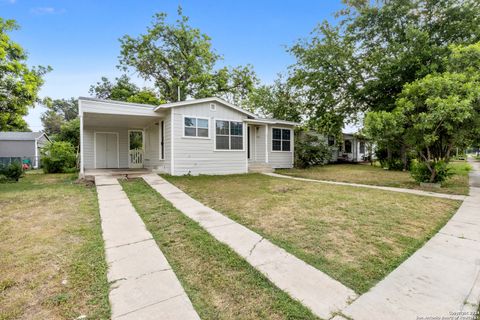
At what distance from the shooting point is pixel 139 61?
21109 millimetres

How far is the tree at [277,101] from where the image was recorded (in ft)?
66.2

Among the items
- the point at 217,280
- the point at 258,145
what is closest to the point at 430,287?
the point at 217,280

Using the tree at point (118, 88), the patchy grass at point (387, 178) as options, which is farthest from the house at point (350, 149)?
the tree at point (118, 88)

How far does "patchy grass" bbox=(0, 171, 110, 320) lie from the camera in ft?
6.42

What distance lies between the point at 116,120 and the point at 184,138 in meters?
3.87

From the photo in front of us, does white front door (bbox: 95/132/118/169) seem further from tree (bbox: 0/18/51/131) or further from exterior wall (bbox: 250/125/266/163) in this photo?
exterior wall (bbox: 250/125/266/163)

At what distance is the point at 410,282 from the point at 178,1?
24.6 metres

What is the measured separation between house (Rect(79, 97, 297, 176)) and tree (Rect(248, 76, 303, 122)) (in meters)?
5.59

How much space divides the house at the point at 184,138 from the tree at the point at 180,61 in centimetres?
903

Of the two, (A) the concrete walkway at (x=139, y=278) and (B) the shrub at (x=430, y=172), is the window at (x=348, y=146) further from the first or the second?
(A) the concrete walkway at (x=139, y=278)

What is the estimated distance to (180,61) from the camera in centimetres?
2134

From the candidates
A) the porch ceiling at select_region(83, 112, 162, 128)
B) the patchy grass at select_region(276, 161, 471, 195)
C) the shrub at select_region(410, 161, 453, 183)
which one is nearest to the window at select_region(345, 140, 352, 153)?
the patchy grass at select_region(276, 161, 471, 195)

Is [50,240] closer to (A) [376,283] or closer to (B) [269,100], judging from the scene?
(A) [376,283]

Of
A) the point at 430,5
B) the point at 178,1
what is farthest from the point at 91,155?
the point at 430,5
